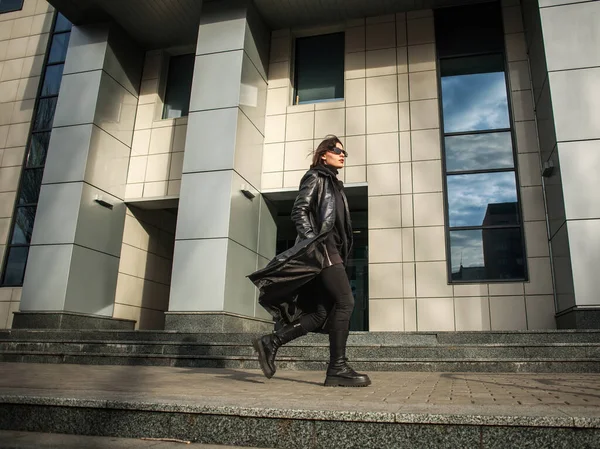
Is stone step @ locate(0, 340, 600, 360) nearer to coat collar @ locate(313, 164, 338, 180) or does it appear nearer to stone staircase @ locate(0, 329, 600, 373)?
stone staircase @ locate(0, 329, 600, 373)

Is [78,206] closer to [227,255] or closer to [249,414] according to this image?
[227,255]

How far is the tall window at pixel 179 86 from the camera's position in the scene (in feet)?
42.3

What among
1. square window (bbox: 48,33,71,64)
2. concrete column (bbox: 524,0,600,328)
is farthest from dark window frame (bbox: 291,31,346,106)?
square window (bbox: 48,33,71,64)

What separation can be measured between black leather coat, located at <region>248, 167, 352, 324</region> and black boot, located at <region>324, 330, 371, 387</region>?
0.31 m

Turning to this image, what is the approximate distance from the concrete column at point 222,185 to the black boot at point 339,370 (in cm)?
537

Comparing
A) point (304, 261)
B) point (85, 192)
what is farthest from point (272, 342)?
A: point (85, 192)

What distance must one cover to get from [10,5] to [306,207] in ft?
51.1

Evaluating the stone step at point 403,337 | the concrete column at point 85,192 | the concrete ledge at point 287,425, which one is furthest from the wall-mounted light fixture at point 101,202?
the concrete ledge at point 287,425

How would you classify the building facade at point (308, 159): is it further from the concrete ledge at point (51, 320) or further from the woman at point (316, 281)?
the woman at point (316, 281)

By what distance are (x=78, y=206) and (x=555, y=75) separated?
10183 millimetres

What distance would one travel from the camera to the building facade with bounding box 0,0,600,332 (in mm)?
9164

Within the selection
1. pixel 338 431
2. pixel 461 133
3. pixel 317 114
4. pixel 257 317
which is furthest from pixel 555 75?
pixel 338 431

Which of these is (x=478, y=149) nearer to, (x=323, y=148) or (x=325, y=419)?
(x=323, y=148)

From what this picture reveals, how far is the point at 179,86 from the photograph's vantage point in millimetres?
13094
